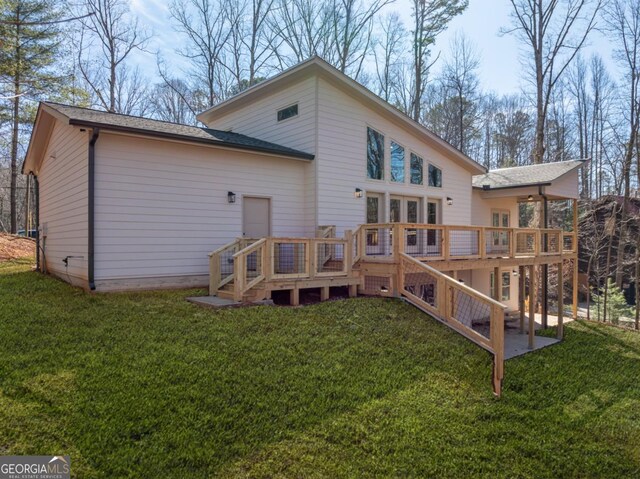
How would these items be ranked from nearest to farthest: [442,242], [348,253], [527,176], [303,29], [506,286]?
[348,253] → [442,242] → [527,176] → [506,286] → [303,29]

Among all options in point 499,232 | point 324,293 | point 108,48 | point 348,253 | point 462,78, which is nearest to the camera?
point 324,293

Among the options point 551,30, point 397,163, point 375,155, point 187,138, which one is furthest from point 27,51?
point 551,30

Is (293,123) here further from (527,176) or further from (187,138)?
(527,176)

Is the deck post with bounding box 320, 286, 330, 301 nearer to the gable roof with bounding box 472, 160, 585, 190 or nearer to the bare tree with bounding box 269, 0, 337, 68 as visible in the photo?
the gable roof with bounding box 472, 160, 585, 190

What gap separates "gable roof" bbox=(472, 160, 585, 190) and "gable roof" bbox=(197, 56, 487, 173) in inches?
43.5

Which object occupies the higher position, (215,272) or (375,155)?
(375,155)

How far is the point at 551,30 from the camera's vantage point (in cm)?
1859

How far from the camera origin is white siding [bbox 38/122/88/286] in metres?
7.95

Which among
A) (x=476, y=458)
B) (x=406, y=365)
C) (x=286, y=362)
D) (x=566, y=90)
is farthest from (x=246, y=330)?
(x=566, y=90)

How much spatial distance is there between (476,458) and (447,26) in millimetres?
21885

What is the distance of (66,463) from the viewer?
9.82ft

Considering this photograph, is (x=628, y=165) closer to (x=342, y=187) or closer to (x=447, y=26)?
(x=447, y=26)

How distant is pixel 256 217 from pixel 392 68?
56.6 feet

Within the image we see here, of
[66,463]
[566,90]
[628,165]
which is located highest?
[566,90]
